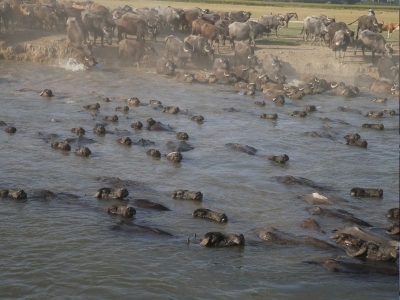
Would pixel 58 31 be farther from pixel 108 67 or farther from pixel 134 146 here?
pixel 134 146

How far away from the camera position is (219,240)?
36.4ft

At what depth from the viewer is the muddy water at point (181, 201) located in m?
9.93

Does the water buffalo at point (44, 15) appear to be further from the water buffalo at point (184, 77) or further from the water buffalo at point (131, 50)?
the water buffalo at point (184, 77)

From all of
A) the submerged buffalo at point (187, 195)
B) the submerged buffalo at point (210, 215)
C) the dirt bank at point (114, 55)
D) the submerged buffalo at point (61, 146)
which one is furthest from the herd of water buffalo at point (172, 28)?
the submerged buffalo at point (210, 215)

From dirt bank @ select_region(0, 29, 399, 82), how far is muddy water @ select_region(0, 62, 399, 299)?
17.0 feet

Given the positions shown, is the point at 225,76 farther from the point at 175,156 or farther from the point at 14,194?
the point at 14,194

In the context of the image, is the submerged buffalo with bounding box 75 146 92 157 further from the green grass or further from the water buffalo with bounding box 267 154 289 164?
the green grass

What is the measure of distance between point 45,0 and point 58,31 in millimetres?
5167

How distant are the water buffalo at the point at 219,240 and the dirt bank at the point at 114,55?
66.4 feet

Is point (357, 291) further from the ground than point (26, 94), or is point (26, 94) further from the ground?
point (26, 94)

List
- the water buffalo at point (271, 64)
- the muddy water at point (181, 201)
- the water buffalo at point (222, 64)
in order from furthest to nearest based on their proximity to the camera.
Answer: the water buffalo at point (271, 64) < the water buffalo at point (222, 64) < the muddy water at point (181, 201)

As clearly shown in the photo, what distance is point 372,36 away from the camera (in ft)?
103

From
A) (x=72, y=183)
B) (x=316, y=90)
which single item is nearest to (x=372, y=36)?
(x=316, y=90)

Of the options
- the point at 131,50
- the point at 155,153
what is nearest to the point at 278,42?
the point at 131,50
